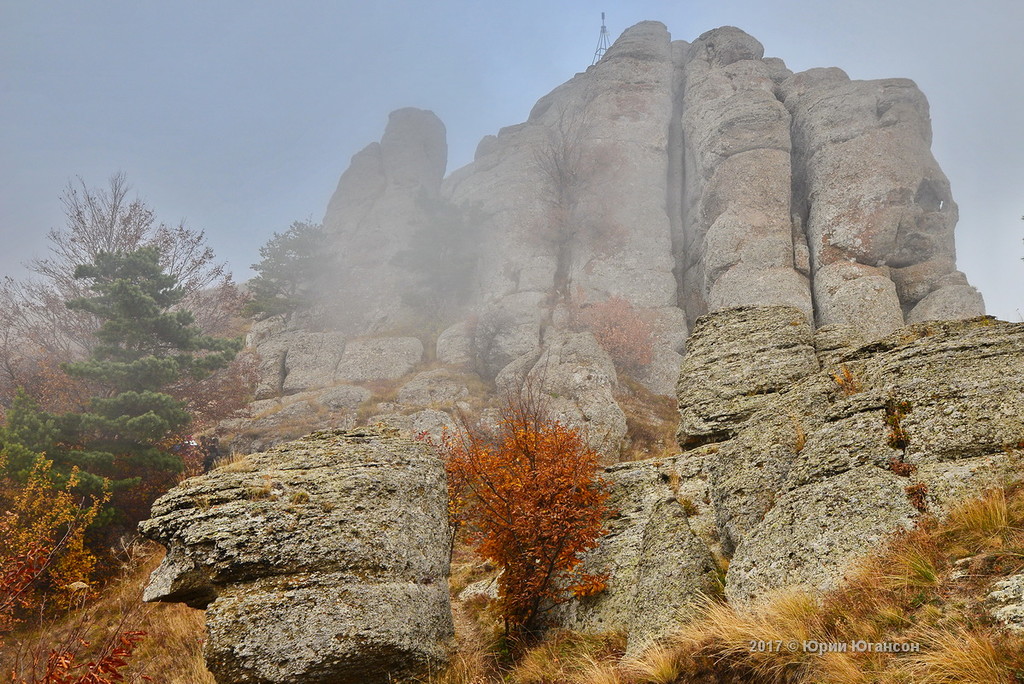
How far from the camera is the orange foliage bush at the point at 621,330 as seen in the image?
4216cm

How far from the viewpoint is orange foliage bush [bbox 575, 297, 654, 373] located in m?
42.2

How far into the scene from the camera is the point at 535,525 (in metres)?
13.9

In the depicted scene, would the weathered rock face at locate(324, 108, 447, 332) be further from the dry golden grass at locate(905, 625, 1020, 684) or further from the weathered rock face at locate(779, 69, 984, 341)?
the dry golden grass at locate(905, 625, 1020, 684)

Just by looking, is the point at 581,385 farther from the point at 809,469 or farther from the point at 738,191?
the point at 738,191

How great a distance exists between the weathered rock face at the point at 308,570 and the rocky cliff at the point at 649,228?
19.9m

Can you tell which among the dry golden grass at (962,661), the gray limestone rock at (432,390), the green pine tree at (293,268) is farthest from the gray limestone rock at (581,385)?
the green pine tree at (293,268)

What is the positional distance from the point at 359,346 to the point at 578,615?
38.5 m

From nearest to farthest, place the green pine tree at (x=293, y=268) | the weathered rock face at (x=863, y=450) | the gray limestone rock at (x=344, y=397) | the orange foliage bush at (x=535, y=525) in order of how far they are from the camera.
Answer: the weathered rock face at (x=863, y=450) < the orange foliage bush at (x=535, y=525) < the gray limestone rock at (x=344, y=397) < the green pine tree at (x=293, y=268)

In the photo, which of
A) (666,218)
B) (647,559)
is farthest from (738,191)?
(647,559)

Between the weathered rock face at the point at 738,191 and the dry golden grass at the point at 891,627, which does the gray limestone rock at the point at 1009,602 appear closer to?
the dry golden grass at the point at 891,627

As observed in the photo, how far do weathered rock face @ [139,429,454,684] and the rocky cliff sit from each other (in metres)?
19.9

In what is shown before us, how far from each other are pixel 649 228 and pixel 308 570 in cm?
4796

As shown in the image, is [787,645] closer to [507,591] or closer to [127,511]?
[507,591]

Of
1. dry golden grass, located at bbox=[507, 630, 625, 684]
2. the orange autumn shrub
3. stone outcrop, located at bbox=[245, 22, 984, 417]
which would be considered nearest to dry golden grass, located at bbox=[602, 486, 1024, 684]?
dry golden grass, located at bbox=[507, 630, 625, 684]
